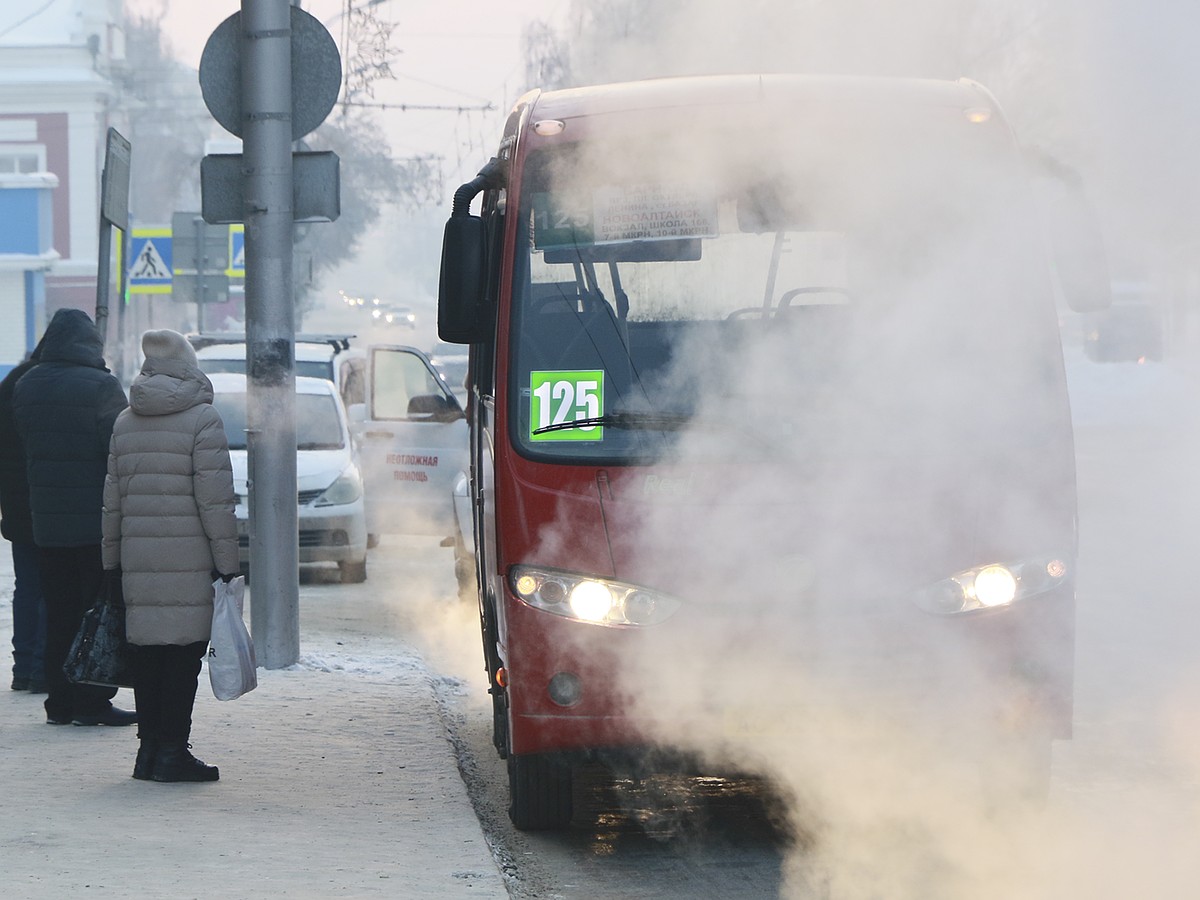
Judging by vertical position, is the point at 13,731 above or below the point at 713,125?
below

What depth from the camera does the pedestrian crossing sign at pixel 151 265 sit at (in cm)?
1870

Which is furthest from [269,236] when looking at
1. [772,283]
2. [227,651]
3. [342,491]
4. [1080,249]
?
[342,491]

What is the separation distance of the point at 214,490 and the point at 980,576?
255 cm

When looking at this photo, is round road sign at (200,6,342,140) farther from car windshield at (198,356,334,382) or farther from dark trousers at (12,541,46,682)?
car windshield at (198,356,334,382)

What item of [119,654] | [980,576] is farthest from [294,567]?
[980,576]

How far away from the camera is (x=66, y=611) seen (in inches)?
289

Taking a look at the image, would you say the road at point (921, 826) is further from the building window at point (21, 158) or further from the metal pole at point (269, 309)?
the building window at point (21, 158)

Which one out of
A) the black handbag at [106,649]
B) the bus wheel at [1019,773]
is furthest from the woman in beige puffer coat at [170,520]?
the bus wheel at [1019,773]

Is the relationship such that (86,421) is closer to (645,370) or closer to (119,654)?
(119,654)

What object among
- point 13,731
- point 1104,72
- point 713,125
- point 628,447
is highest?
point 1104,72

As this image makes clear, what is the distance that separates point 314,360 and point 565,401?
36.7 ft

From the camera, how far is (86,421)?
7.16 m

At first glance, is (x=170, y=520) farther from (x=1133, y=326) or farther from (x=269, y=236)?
(x=1133, y=326)

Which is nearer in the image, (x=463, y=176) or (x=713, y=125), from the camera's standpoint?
(x=713, y=125)
